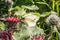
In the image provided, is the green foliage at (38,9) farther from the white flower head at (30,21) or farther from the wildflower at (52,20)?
the white flower head at (30,21)

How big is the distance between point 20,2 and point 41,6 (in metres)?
0.22

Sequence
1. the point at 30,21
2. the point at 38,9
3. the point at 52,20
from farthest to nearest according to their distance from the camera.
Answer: the point at 38,9 < the point at 52,20 < the point at 30,21

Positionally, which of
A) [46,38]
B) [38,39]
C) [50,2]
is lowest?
[46,38]

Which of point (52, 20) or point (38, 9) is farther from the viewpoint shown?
point (38, 9)

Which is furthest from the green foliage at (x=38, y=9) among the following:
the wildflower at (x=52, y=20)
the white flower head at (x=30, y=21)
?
the white flower head at (x=30, y=21)

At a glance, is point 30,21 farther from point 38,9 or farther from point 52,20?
point 38,9

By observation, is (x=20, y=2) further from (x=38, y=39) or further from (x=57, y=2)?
(x=38, y=39)

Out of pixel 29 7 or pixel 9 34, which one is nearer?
pixel 9 34

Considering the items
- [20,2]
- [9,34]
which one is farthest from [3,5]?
[9,34]

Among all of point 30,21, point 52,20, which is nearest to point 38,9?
point 52,20

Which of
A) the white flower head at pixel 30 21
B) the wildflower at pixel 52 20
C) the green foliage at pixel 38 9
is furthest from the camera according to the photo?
the green foliage at pixel 38 9

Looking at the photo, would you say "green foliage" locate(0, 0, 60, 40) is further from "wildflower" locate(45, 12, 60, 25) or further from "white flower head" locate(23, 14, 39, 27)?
"white flower head" locate(23, 14, 39, 27)

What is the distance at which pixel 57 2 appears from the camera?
2562 mm

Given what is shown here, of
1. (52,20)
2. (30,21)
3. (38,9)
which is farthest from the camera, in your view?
(38,9)
